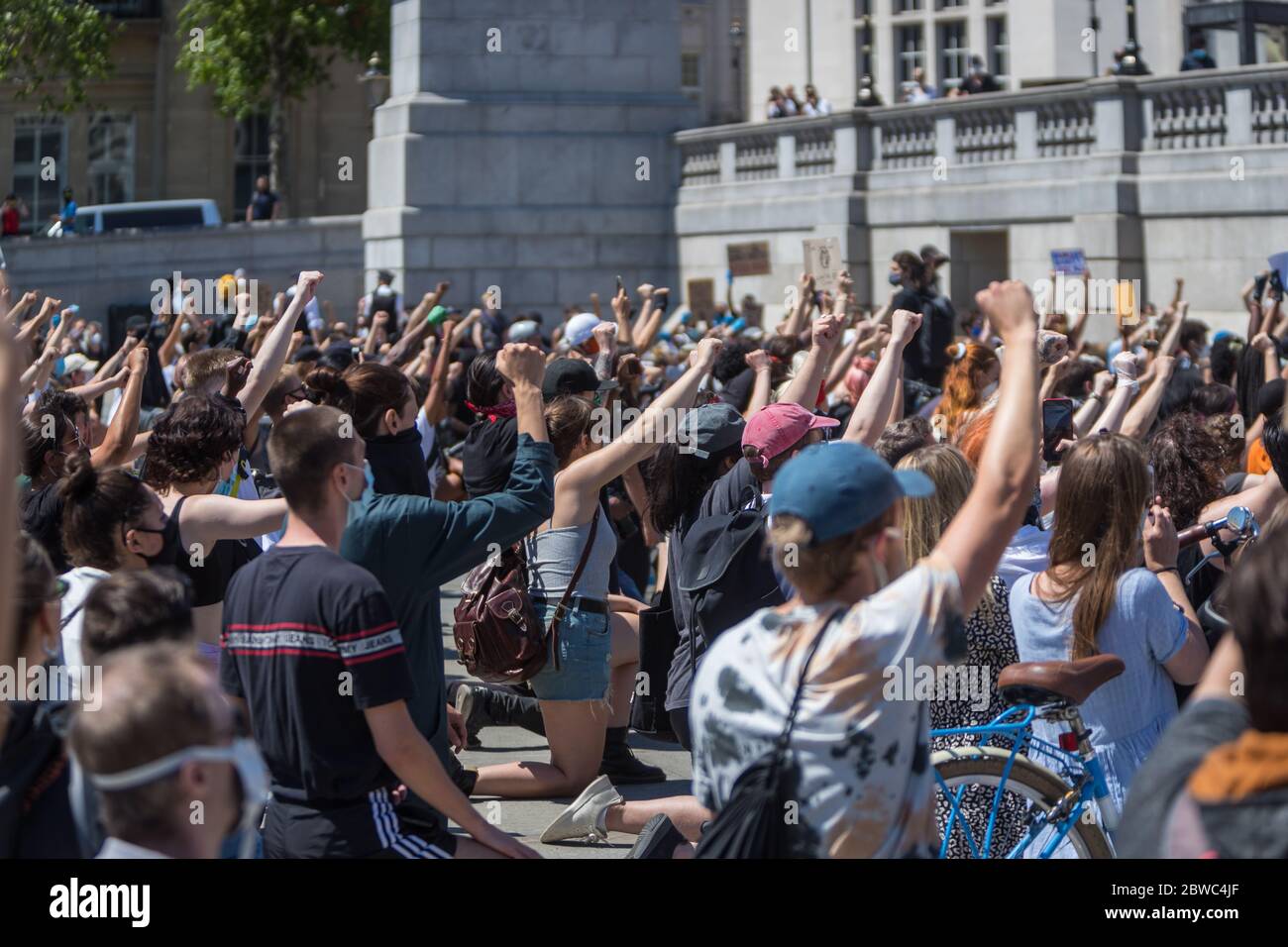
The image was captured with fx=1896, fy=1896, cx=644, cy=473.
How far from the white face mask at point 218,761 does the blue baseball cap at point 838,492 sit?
1151mm

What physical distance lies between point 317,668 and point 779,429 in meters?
2.47

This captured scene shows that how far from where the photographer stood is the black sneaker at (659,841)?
18.6ft

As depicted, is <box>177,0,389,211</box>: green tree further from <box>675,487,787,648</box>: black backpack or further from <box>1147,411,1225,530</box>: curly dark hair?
<box>675,487,787,648</box>: black backpack

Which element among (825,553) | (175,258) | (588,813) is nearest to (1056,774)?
(825,553)

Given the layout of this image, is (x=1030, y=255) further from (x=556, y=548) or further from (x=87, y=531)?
(x=87, y=531)

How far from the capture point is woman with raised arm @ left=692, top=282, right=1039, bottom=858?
11.8 ft

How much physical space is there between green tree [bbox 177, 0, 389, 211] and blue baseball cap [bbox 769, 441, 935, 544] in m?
42.0

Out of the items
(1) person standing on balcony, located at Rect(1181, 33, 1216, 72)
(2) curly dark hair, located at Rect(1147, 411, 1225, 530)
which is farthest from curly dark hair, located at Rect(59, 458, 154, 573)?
(1) person standing on balcony, located at Rect(1181, 33, 1216, 72)

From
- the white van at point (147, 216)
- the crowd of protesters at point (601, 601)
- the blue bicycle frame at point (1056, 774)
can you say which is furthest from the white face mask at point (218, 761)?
the white van at point (147, 216)

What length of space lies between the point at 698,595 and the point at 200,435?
1.74m

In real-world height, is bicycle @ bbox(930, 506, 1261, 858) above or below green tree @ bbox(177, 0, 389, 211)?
below

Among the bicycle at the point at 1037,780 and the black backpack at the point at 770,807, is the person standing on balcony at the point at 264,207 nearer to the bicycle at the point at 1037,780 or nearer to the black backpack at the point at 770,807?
the bicycle at the point at 1037,780

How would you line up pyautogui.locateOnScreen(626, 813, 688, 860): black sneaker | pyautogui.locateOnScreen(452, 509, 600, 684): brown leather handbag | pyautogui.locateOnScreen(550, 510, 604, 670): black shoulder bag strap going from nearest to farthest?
pyautogui.locateOnScreen(626, 813, 688, 860): black sneaker, pyautogui.locateOnScreen(452, 509, 600, 684): brown leather handbag, pyautogui.locateOnScreen(550, 510, 604, 670): black shoulder bag strap

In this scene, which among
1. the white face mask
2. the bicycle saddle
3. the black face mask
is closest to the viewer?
the white face mask
